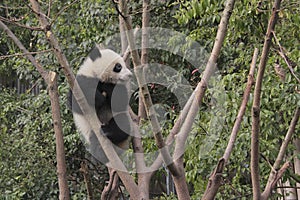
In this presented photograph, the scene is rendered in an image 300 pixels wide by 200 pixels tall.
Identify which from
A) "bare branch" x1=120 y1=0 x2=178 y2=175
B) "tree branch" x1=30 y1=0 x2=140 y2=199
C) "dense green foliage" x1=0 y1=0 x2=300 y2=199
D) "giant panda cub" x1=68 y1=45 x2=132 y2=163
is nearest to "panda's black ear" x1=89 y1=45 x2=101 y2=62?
"giant panda cub" x1=68 y1=45 x2=132 y2=163

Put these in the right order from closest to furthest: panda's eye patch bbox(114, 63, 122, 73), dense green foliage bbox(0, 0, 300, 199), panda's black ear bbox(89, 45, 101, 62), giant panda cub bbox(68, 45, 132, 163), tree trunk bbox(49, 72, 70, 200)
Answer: tree trunk bbox(49, 72, 70, 200) < dense green foliage bbox(0, 0, 300, 199) < giant panda cub bbox(68, 45, 132, 163) < panda's black ear bbox(89, 45, 101, 62) < panda's eye patch bbox(114, 63, 122, 73)

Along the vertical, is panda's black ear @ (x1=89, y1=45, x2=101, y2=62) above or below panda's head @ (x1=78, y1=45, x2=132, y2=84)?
above

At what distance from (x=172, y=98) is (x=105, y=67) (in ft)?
5.10

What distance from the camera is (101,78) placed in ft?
13.1

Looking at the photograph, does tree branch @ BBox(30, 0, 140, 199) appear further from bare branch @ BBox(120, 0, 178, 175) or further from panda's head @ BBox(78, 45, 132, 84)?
panda's head @ BBox(78, 45, 132, 84)

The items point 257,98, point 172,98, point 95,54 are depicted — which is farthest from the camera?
point 172,98

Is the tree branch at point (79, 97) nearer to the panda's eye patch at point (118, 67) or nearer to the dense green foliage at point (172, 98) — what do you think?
the dense green foliage at point (172, 98)

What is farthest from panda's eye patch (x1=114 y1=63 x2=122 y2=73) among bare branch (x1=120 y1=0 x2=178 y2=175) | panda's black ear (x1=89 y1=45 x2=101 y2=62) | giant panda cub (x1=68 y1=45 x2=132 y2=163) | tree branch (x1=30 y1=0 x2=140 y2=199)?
bare branch (x1=120 y1=0 x2=178 y2=175)

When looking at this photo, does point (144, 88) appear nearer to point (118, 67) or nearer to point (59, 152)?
point (59, 152)

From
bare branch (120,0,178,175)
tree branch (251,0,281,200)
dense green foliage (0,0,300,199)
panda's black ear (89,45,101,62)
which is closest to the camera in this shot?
tree branch (251,0,281,200)

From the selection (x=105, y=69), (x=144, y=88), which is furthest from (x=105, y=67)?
(x=144, y=88)

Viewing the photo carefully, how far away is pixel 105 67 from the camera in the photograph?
3990 mm

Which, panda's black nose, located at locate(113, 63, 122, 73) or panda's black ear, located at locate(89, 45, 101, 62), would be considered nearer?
panda's black ear, located at locate(89, 45, 101, 62)

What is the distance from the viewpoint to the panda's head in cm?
388
